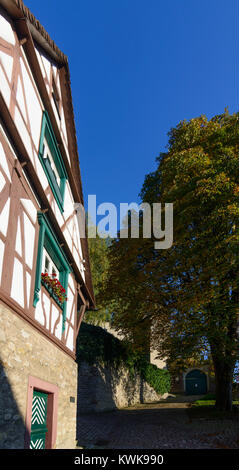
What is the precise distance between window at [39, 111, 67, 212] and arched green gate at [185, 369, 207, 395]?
30.9m

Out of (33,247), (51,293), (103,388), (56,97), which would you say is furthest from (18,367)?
(103,388)

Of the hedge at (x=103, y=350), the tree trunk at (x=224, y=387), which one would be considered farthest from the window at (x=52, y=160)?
the hedge at (x=103, y=350)

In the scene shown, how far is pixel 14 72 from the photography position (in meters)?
6.28

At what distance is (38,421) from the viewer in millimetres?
6816

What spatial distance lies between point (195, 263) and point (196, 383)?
2565 centimetres

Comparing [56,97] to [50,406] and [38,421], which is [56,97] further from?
[38,421]

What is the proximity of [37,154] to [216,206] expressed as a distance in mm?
7422

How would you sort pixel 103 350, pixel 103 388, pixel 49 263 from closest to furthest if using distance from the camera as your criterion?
pixel 49 263 → pixel 103 388 → pixel 103 350

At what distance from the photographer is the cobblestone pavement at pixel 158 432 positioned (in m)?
10.7

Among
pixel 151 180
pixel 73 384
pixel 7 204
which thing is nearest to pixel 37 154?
pixel 7 204

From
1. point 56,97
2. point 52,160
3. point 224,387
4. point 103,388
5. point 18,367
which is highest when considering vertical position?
point 56,97

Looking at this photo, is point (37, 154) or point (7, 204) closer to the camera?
point (7, 204)

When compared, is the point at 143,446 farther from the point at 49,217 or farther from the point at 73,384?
the point at 49,217

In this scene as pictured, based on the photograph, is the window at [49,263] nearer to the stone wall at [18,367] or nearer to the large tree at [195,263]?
the stone wall at [18,367]
